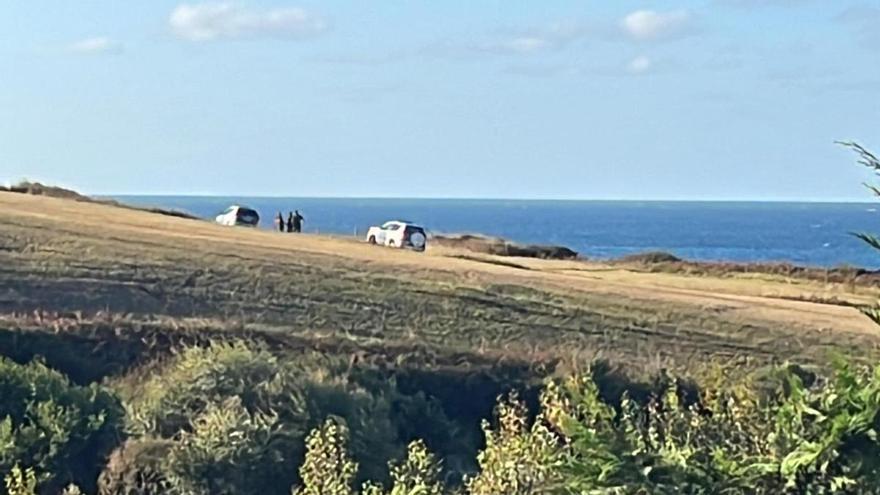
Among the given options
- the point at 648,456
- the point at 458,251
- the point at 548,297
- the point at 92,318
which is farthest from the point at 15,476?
the point at 458,251

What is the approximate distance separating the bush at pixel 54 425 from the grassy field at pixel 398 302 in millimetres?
4556

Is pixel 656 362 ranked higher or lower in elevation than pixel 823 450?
lower

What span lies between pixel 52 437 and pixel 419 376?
25.4 feet

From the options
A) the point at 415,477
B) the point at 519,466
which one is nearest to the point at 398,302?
the point at 415,477

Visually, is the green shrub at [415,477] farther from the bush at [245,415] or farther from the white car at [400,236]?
the white car at [400,236]

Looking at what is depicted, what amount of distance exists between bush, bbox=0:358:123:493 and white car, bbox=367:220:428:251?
2674 centimetres

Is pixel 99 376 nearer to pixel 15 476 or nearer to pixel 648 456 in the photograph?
pixel 15 476

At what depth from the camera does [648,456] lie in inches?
396

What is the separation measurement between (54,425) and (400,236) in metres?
30.3

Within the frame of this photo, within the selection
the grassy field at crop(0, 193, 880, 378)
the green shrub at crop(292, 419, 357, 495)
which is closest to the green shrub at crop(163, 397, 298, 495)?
the grassy field at crop(0, 193, 880, 378)

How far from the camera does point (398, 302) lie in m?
35.6

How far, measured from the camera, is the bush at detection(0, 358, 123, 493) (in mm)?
23031

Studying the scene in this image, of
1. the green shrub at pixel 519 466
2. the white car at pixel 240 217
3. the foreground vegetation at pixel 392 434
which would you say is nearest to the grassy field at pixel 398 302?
the foreground vegetation at pixel 392 434

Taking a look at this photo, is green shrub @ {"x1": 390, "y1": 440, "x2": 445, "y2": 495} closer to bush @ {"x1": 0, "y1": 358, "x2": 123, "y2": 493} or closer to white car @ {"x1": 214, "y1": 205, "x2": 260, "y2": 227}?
bush @ {"x1": 0, "y1": 358, "x2": 123, "y2": 493}
